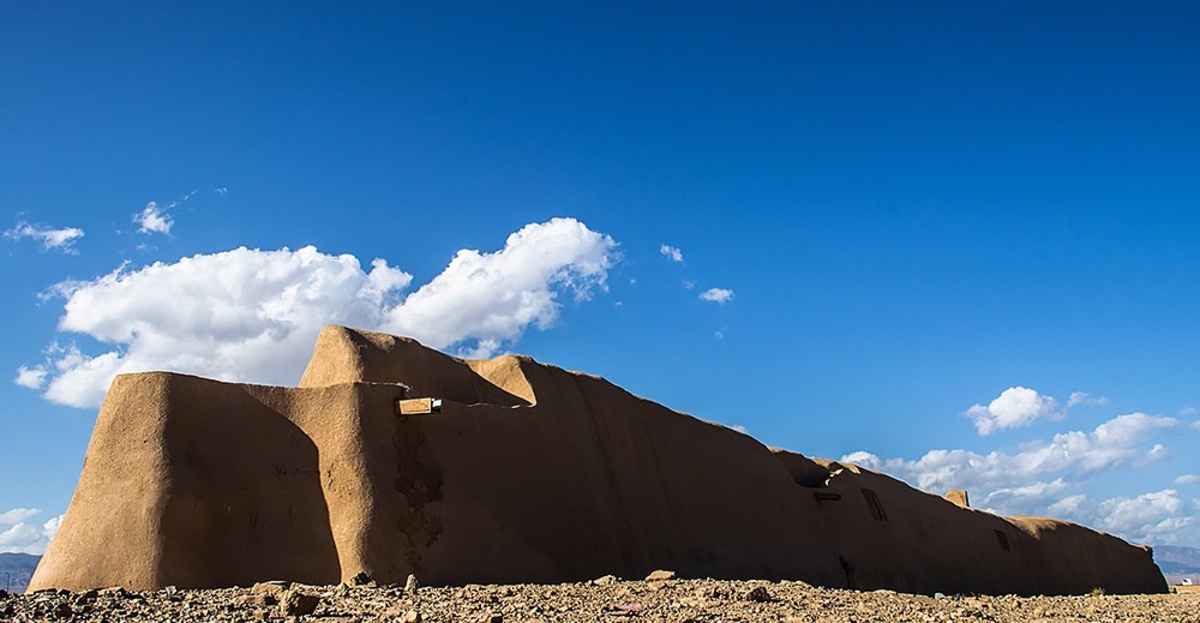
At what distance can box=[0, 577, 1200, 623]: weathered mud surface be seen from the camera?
34.6ft

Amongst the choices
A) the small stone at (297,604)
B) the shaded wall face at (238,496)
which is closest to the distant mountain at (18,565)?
the shaded wall face at (238,496)

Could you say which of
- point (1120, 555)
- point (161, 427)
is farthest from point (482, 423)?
point (1120, 555)

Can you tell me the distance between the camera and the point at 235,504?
47.6ft

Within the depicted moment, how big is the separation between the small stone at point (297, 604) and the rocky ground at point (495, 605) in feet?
0.04

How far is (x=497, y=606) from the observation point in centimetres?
1166

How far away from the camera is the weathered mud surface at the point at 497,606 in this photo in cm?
1054

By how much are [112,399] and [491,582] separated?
637 cm

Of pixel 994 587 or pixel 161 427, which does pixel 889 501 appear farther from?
pixel 161 427

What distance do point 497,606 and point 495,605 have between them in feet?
0.41

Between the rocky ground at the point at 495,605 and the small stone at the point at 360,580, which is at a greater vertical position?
the small stone at the point at 360,580

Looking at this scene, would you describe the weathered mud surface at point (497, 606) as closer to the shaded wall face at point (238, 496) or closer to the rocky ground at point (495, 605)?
the rocky ground at point (495, 605)

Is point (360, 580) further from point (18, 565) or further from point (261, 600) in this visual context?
point (18, 565)

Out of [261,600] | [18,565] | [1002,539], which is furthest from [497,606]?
[18,565]

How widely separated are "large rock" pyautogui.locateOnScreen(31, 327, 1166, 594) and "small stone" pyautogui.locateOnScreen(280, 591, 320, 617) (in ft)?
11.7
